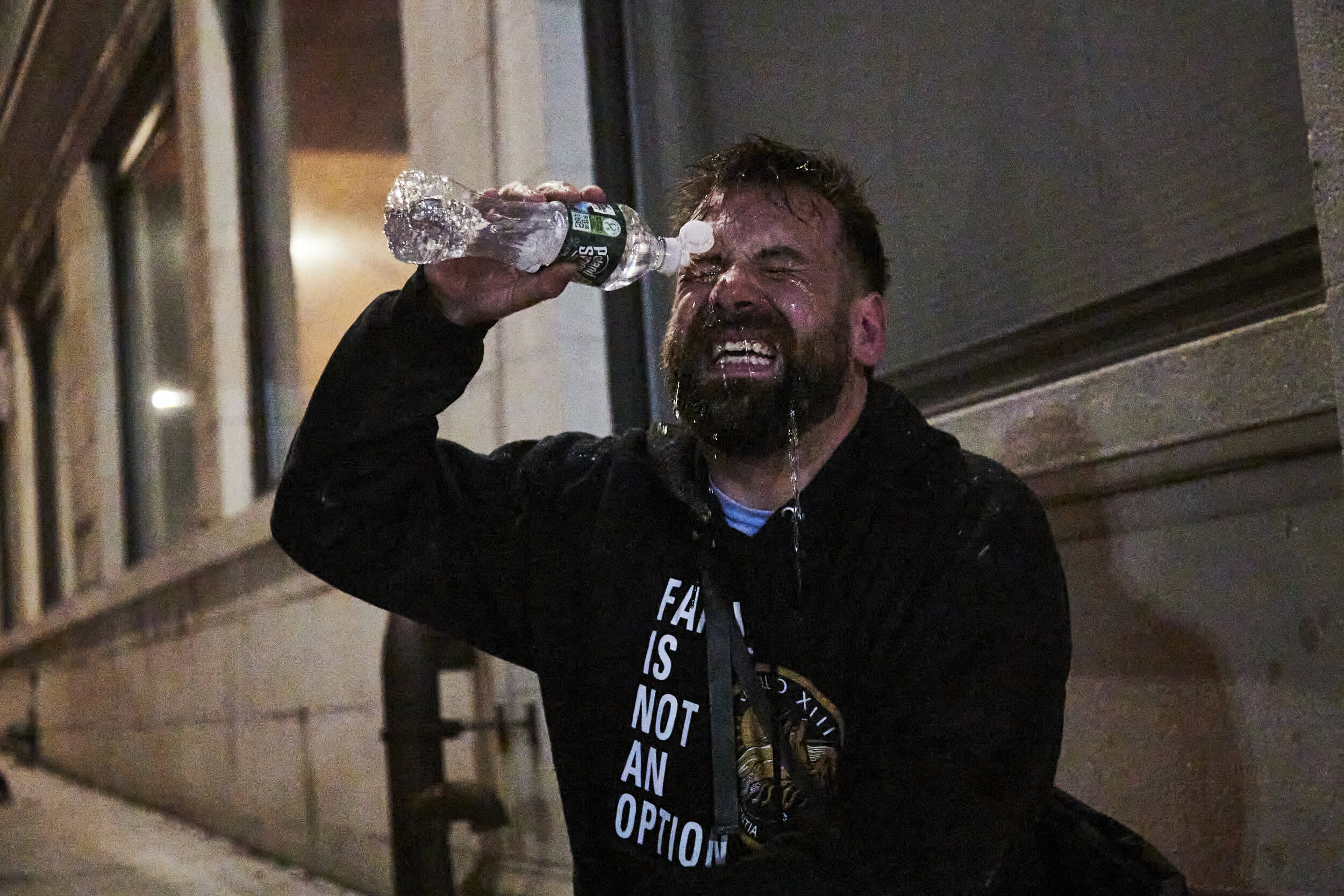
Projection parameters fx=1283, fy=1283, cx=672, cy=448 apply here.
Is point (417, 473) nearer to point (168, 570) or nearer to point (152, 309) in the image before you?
point (168, 570)

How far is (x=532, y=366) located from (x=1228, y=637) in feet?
8.37

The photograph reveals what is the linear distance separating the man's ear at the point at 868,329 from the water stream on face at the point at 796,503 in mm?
245

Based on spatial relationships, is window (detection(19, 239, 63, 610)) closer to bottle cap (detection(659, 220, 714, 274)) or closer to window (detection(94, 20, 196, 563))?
window (detection(94, 20, 196, 563))

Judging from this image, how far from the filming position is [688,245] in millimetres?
2682

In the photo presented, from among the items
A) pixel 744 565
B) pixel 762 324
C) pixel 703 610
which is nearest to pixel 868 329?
pixel 762 324

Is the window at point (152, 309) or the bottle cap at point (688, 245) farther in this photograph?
the window at point (152, 309)

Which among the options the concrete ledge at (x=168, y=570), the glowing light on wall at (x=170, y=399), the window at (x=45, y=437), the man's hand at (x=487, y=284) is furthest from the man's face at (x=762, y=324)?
the window at (x=45, y=437)

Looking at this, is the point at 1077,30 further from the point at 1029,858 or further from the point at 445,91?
the point at 445,91

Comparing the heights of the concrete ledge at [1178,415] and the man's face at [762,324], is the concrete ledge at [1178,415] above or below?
below

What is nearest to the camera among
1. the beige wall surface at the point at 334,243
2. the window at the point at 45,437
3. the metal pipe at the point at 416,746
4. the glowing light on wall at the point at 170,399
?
the metal pipe at the point at 416,746

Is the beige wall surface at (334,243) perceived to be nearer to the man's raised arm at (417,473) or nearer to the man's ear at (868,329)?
the man's raised arm at (417,473)

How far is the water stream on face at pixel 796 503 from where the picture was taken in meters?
2.40

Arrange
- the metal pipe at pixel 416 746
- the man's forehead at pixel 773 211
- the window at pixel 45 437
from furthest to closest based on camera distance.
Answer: the window at pixel 45 437 < the metal pipe at pixel 416 746 < the man's forehead at pixel 773 211

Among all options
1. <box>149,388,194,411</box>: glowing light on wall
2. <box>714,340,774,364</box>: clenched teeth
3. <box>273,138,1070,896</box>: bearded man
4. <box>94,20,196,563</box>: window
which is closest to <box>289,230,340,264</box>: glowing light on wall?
<box>94,20,196,563</box>: window
